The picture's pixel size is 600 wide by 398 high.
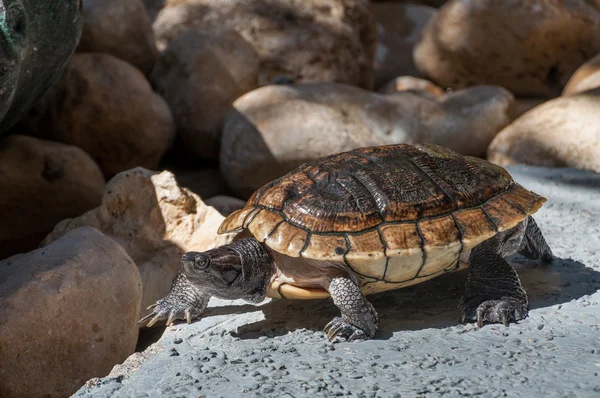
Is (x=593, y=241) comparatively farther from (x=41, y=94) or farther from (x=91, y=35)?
(x=91, y=35)

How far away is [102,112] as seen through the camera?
5.49m

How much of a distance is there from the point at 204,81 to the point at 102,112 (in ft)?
3.46

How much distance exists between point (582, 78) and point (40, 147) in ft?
16.2

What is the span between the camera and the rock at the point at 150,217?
3.96 m

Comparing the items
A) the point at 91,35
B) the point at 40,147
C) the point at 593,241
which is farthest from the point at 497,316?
the point at 91,35

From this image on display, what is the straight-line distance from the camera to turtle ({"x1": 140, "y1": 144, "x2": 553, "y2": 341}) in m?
2.72

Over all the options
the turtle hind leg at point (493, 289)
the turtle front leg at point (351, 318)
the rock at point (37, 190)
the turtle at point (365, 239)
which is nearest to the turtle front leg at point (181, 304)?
the turtle at point (365, 239)

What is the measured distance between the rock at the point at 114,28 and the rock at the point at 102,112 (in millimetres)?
262

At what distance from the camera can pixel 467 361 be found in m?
2.41

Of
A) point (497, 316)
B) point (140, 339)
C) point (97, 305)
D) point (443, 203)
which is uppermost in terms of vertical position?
point (443, 203)

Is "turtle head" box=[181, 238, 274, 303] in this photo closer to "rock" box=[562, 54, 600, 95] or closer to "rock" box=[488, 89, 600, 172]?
"rock" box=[488, 89, 600, 172]

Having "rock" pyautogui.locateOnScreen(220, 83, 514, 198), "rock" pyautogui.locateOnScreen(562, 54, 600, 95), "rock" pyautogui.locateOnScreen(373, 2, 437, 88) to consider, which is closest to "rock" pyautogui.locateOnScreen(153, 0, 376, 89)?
"rock" pyautogui.locateOnScreen(220, 83, 514, 198)

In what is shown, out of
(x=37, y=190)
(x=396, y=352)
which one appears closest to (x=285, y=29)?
(x=37, y=190)

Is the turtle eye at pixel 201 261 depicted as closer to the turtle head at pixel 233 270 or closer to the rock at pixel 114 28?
the turtle head at pixel 233 270
